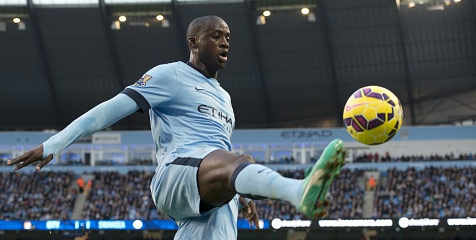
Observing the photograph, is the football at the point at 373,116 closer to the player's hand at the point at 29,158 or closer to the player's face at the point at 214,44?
the player's face at the point at 214,44

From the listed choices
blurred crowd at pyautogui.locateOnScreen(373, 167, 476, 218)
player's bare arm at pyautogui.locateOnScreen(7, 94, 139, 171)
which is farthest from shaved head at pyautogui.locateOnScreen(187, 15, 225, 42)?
blurred crowd at pyautogui.locateOnScreen(373, 167, 476, 218)

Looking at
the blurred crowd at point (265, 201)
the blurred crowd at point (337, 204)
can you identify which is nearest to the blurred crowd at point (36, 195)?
the blurred crowd at point (265, 201)

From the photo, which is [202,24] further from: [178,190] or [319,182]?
[319,182]

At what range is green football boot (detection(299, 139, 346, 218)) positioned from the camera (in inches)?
226

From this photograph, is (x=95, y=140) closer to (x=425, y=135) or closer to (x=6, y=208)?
(x=6, y=208)

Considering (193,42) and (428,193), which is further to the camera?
(428,193)

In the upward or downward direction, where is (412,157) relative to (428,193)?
upward

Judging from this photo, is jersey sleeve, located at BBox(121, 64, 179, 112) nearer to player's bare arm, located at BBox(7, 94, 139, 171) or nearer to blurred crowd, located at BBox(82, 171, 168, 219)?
player's bare arm, located at BBox(7, 94, 139, 171)

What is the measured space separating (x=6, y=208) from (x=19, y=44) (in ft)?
30.4

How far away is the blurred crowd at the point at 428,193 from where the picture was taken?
128 ft

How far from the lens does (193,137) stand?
7.24 m

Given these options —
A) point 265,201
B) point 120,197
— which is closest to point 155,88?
point 265,201

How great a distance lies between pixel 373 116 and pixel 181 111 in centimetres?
326

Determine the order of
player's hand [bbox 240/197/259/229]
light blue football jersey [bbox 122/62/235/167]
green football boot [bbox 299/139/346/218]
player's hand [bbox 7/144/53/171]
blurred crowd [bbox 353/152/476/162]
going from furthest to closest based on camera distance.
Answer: blurred crowd [bbox 353/152/476/162], player's hand [bbox 240/197/259/229], light blue football jersey [bbox 122/62/235/167], player's hand [bbox 7/144/53/171], green football boot [bbox 299/139/346/218]
